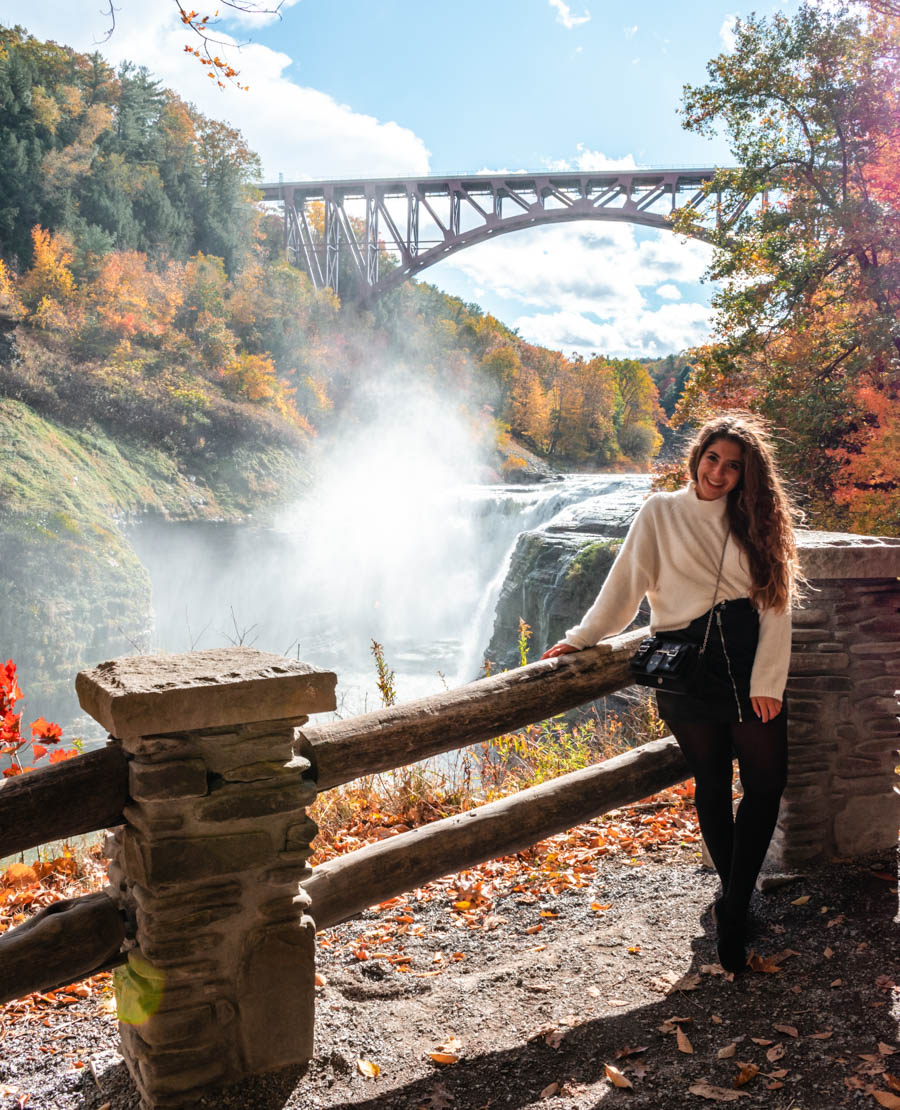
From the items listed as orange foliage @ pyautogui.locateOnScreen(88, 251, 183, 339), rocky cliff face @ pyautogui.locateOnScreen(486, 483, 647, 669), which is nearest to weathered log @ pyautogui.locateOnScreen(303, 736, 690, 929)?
rocky cliff face @ pyautogui.locateOnScreen(486, 483, 647, 669)

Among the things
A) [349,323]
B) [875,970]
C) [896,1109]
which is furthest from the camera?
[349,323]

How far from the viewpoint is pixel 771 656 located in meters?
2.31

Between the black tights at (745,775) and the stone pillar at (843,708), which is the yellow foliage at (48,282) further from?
the black tights at (745,775)

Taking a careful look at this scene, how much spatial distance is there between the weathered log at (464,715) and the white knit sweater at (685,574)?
24 cm

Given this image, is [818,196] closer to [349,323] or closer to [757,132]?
[757,132]

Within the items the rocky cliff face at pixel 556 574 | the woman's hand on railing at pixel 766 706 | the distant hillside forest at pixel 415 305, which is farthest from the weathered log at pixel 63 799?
the rocky cliff face at pixel 556 574

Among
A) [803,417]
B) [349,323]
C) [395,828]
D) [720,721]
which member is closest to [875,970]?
[720,721]

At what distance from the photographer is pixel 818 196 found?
32.7ft

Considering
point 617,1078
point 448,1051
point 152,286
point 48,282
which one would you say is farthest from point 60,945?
point 152,286

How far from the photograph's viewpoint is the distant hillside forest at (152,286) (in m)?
25.2

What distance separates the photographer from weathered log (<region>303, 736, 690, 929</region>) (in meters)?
2.39

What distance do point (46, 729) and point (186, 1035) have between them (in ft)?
7.01

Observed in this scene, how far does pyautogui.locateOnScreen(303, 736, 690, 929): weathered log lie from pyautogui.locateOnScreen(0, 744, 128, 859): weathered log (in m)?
0.61

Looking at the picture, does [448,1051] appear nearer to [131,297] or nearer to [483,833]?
[483,833]
